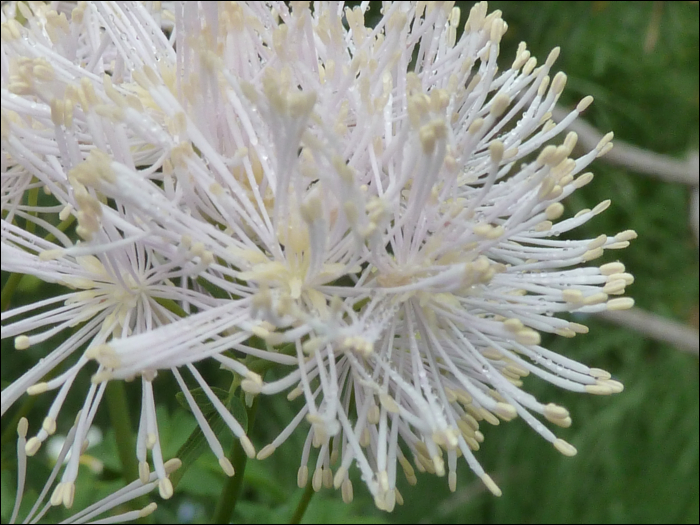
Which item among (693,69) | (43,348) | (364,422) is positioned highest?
(693,69)

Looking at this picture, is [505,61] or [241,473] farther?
[505,61]

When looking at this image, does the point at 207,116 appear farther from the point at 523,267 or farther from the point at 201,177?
the point at 523,267

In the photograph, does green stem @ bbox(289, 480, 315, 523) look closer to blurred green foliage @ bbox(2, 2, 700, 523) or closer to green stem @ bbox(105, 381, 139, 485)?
green stem @ bbox(105, 381, 139, 485)

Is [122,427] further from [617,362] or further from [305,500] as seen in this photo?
[617,362]

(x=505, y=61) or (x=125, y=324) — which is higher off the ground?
(x=505, y=61)

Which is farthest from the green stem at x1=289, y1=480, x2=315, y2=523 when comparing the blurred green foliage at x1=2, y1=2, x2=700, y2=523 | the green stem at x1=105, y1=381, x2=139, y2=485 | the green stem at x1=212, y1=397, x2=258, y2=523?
the blurred green foliage at x1=2, y1=2, x2=700, y2=523

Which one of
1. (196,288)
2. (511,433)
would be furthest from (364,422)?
(511,433)

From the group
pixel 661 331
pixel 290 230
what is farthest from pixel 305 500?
pixel 661 331
